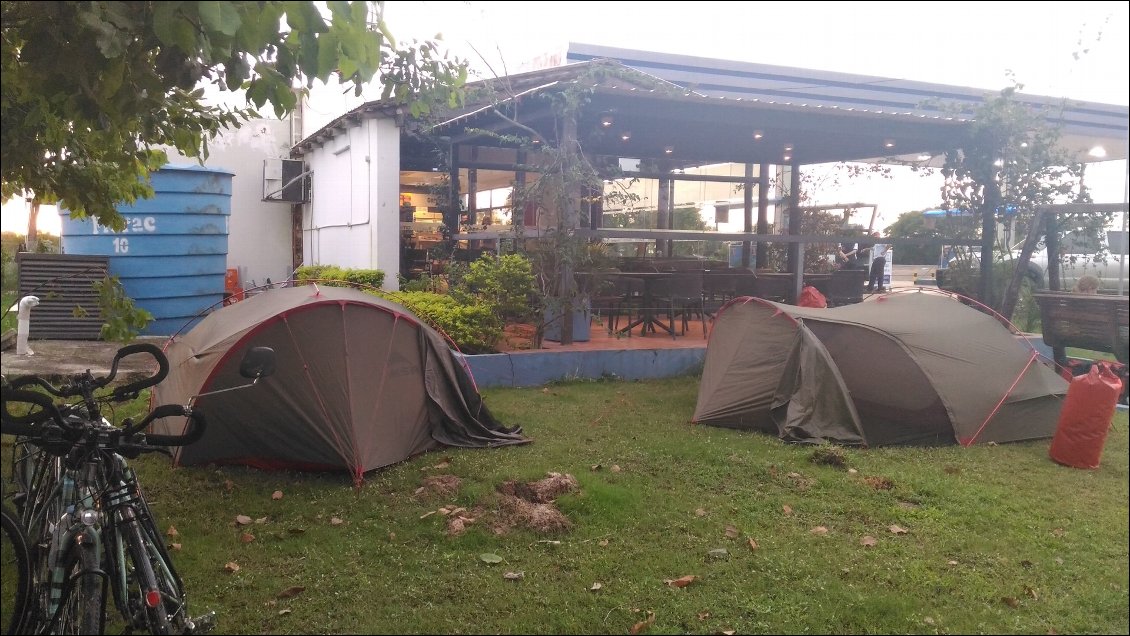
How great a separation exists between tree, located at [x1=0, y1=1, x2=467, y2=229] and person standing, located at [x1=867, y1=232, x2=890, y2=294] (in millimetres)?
10714

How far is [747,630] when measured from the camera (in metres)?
3.80

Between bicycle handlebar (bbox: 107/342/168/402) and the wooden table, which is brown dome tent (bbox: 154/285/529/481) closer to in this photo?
bicycle handlebar (bbox: 107/342/168/402)

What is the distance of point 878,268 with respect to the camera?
14609mm

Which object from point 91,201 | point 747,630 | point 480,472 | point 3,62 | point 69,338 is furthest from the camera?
point 69,338

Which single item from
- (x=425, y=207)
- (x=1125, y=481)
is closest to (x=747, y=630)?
(x=1125, y=481)

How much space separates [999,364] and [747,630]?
474 centimetres

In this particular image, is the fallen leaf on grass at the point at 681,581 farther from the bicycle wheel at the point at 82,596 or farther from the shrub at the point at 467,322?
the shrub at the point at 467,322

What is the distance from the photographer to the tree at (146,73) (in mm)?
2816

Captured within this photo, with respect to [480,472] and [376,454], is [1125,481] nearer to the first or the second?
[480,472]

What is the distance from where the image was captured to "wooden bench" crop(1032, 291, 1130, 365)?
7.14 meters

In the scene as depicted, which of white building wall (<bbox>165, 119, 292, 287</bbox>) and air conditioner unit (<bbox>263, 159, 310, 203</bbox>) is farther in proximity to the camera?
air conditioner unit (<bbox>263, 159, 310, 203</bbox>)

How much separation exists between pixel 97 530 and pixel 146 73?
72.9 inches

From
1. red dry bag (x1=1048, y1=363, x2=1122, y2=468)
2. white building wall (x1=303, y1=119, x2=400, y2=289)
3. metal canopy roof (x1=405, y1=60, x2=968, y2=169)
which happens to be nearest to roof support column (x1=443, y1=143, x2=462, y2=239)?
metal canopy roof (x1=405, y1=60, x2=968, y2=169)

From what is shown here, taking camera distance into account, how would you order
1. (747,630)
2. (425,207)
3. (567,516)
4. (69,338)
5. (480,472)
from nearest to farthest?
(747,630)
(567,516)
(480,472)
(69,338)
(425,207)
